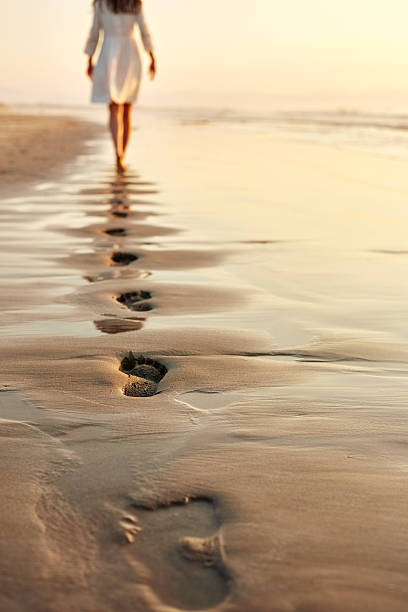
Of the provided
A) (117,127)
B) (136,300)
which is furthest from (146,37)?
(136,300)

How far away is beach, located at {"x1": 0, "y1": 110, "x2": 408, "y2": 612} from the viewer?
3.03ft

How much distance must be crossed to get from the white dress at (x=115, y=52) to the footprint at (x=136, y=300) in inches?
184

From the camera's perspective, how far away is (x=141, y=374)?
1.72 m

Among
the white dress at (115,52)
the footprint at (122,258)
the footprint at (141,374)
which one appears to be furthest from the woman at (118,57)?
the footprint at (141,374)

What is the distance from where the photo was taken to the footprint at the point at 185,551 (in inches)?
35.0

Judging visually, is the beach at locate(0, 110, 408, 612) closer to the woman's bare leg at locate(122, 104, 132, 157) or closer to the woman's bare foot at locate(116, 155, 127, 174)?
the woman's bare foot at locate(116, 155, 127, 174)

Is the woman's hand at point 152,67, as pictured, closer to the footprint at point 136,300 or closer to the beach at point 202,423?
the beach at point 202,423

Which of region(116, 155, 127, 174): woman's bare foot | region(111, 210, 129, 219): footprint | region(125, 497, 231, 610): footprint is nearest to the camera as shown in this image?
region(125, 497, 231, 610): footprint

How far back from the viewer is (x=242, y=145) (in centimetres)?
1128

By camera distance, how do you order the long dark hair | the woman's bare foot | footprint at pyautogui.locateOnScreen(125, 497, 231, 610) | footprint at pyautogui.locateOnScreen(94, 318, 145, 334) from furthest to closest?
the woman's bare foot → the long dark hair → footprint at pyautogui.locateOnScreen(94, 318, 145, 334) → footprint at pyautogui.locateOnScreen(125, 497, 231, 610)

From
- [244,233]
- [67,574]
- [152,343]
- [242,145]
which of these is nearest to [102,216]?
[244,233]

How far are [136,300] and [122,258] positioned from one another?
72cm

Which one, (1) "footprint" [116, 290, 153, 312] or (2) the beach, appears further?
(1) "footprint" [116, 290, 153, 312]

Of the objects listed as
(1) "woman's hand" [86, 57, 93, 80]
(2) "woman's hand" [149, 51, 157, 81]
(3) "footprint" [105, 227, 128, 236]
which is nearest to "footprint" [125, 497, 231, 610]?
(3) "footprint" [105, 227, 128, 236]
